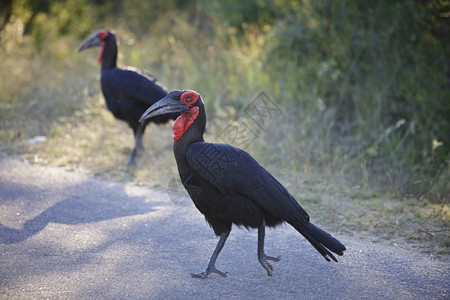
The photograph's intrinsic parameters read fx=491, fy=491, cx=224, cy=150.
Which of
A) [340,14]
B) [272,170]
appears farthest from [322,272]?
[340,14]

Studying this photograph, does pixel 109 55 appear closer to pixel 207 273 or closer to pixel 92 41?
pixel 92 41

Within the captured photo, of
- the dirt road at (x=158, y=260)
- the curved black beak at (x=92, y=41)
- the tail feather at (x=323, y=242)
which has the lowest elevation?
the dirt road at (x=158, y=260)

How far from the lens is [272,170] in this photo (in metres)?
5.84

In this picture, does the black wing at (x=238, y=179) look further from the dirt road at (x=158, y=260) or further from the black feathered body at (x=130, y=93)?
the black feathered body at (x=130, y=93)

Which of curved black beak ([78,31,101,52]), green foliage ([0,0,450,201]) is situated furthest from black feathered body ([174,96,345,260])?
curved black beak ([78,31,101,52])

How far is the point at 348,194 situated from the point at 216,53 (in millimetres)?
4524

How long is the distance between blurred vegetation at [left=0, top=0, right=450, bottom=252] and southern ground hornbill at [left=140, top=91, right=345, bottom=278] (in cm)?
147

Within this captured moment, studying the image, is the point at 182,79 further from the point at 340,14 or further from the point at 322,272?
the point at 322,272

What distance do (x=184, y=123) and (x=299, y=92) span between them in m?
4.30

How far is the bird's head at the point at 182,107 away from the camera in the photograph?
11.7 feet

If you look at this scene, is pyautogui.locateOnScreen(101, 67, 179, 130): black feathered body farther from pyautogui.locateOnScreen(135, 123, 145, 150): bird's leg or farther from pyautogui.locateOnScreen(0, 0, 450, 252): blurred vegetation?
pyautogui.locateOnScreen(0, 0, 450, 252): blurred vegetation

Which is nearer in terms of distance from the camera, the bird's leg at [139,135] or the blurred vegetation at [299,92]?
the blurred vegetation at [299,92]

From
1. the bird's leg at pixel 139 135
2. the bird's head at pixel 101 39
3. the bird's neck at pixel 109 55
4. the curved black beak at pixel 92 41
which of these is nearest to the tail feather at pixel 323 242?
the bird's leg at pixel 139 135

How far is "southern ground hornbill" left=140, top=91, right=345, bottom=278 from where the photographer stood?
11.2 ft
